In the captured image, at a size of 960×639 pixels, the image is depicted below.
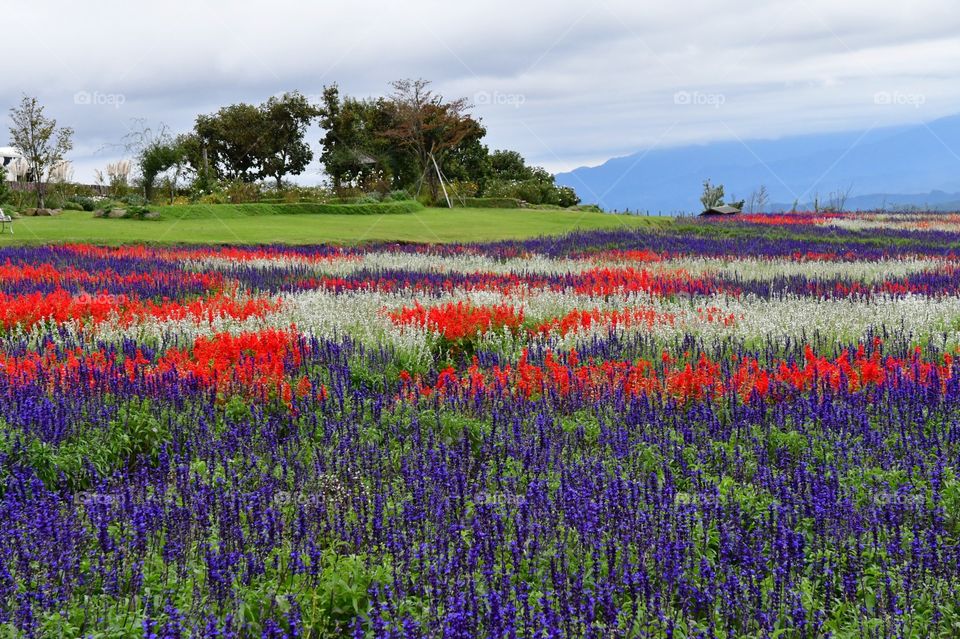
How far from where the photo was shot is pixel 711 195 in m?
57.4

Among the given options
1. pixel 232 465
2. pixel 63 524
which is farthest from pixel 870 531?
pixel 63 524

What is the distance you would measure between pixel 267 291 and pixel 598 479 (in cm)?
1003

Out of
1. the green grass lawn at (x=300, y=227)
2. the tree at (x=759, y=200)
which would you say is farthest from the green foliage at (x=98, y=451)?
the tree at (x=759, y=200)

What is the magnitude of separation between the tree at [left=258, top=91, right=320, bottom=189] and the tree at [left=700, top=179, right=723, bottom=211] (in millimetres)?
25614

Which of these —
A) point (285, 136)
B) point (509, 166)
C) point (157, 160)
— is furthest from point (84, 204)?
point (509, 166)

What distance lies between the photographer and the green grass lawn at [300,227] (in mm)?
26500

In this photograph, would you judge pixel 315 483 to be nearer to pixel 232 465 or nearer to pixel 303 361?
pixel 232 465

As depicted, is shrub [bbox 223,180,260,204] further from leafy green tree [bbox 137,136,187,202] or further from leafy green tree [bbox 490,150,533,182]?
leafy green tree [bbox 490,150,533,182]

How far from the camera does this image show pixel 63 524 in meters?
4.64

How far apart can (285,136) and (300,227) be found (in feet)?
87.8

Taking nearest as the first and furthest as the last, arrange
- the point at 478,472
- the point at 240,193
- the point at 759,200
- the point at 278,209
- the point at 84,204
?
the point at 478,472, the point at 278,209, the point at 84,204, the point at 240,193, the point at 759,200

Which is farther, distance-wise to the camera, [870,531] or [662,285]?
[662,285]

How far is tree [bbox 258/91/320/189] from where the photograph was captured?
183 feet

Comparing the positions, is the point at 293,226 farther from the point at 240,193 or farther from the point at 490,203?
the point at 490,203
